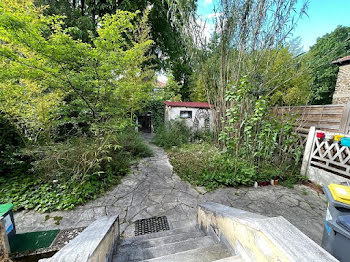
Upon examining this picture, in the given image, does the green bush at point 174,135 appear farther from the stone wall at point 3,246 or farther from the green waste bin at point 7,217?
the stone wall at point 3,246

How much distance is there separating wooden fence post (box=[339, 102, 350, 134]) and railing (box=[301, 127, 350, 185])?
21 centimetres

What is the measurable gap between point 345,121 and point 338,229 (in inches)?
121

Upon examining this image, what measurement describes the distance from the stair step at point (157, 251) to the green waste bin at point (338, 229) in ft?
2.48

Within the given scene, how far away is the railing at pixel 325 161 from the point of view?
2.61m

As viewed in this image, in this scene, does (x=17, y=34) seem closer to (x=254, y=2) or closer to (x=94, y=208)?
(x=94, y=208)

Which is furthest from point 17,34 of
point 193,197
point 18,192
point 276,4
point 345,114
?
point 345,114

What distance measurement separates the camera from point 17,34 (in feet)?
5.97

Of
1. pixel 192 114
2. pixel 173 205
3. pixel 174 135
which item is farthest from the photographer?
pixel 192 114

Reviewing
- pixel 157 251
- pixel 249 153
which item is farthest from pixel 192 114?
pixel 157 251

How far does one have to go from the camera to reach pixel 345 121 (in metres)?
2.73

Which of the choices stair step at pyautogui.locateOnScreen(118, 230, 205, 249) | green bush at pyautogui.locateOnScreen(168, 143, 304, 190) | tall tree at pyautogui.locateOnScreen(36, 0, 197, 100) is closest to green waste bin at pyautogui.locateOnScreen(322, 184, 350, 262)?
stair step at pyautogui.locateOnScreen(118, 230, 205, 249)

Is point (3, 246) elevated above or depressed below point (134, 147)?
above

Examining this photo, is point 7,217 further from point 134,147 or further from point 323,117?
point 323,117

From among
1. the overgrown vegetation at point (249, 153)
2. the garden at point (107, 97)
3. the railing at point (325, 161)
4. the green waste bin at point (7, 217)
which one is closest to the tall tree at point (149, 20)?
the garden at point (107, 97)
